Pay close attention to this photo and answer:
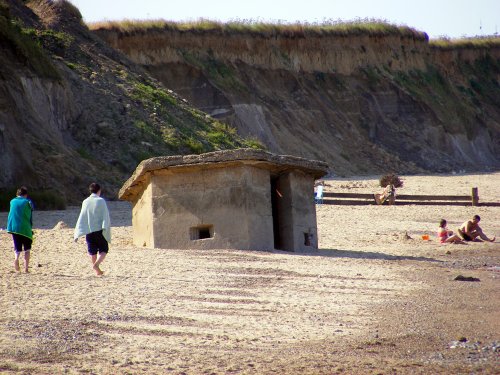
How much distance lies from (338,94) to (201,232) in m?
40.9

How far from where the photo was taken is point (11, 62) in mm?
30609

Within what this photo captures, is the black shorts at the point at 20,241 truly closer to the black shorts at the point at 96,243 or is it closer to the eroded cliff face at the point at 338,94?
the black shorts at the point at 96,243

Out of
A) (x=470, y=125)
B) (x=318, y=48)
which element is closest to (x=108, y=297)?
(x=318, y=48)

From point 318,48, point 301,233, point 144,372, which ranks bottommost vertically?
point 144,372

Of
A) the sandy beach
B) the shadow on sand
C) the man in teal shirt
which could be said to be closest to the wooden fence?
the shadow on sand

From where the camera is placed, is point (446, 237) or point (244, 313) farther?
point (446, 237)

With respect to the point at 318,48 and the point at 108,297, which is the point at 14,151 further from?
the point at 318,48

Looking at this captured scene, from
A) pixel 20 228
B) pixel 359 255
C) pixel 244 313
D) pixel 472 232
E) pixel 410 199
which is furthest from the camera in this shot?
pixel 410 199

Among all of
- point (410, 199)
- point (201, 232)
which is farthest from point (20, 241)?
point (410, 199)

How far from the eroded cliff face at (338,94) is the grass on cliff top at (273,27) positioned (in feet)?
0.96

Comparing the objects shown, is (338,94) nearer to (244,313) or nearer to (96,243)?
(96,243)

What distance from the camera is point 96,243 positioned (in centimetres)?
1377

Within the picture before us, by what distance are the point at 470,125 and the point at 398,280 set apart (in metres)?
49.3

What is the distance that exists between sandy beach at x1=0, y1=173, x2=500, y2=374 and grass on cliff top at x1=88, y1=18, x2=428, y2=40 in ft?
103
